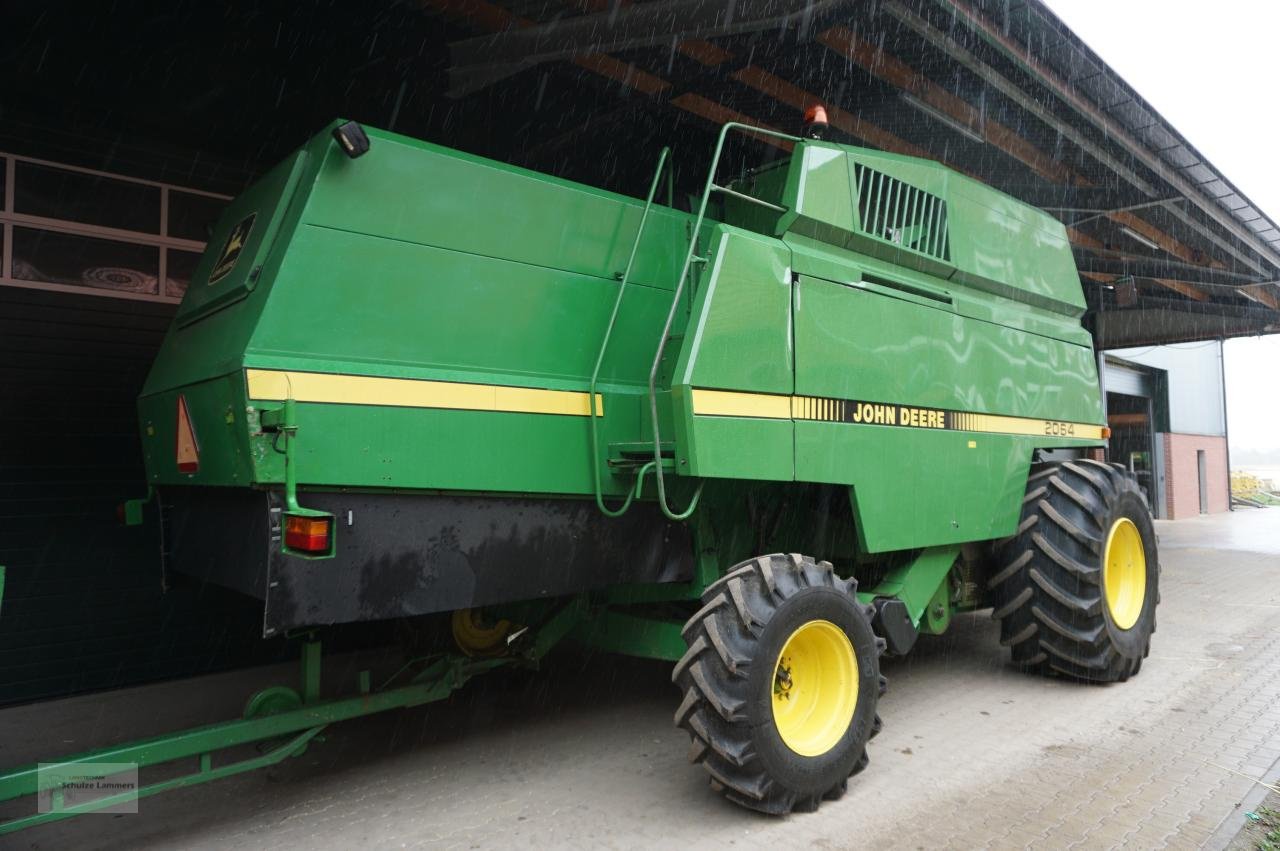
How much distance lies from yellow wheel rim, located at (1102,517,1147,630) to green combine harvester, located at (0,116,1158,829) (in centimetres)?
58

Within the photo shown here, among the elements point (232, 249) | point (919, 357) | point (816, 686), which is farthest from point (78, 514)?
point (919, 357)

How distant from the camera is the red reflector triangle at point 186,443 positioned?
11.7 feet

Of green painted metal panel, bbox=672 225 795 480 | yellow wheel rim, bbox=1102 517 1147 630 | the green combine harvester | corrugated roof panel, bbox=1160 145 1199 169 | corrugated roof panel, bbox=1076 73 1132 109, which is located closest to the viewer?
the green combine harvester

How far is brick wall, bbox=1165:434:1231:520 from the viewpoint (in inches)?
838

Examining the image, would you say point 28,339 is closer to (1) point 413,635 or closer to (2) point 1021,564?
(1) point 413,635

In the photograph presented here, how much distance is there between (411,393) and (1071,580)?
4111mm

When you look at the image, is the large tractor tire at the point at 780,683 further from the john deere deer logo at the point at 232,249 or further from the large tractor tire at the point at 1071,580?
the john deere deer logo at the point at 232,249

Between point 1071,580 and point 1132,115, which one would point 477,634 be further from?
point 1132,115

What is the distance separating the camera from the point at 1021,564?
5.38 meters

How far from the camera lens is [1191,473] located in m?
22.6

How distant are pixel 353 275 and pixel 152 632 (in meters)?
3.84

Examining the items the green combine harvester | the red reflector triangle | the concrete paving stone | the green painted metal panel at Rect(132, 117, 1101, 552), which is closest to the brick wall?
the concrete paving stone

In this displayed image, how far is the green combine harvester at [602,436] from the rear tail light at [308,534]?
2cm

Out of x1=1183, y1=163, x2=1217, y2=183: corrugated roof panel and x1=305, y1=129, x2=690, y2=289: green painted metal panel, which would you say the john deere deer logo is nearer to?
x1=305, y1=129, x2=690, y2=289: green painted metal panel
